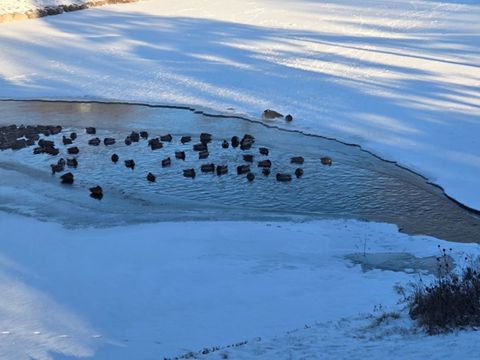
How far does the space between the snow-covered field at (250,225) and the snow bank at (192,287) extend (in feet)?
0.09

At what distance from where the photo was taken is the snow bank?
8555 millimetres

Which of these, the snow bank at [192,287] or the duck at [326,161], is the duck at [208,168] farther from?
the snow bank at [192,287]

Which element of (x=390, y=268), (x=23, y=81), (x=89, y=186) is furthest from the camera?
(x=23, y=81)

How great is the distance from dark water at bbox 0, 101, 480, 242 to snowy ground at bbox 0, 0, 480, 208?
842 millimetres

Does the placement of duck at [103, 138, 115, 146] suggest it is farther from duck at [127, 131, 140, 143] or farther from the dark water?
duck at [127, 131, 140, 143]

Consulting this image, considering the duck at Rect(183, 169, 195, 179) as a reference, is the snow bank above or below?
below

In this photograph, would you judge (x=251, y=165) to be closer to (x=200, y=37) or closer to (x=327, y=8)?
(x=200, y=37)

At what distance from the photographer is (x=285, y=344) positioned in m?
7.77

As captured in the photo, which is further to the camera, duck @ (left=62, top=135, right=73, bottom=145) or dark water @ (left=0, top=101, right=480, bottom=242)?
duck @ (left=62, top=135, right=73, bottom=145)

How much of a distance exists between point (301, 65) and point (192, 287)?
50.0 ft

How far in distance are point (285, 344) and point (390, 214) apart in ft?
19.7

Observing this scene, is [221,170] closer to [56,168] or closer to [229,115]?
[56,168]

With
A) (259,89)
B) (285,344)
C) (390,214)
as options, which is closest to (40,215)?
(390,214)

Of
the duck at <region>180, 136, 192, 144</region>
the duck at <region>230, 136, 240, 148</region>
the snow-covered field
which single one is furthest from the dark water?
the snow-covered field
